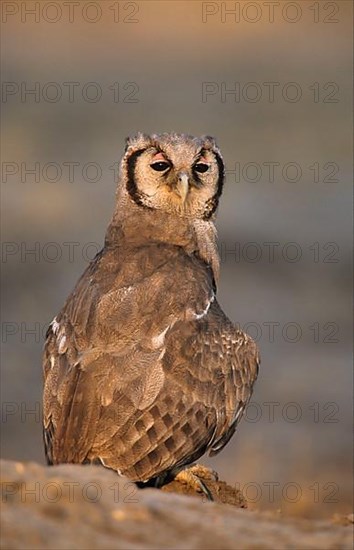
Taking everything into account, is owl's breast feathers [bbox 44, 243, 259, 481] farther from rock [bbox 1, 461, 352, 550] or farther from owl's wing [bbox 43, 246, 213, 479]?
rock [bbox 1, 461, 352, 550]

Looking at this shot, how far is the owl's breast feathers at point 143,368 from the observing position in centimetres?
994

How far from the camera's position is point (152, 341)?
33.9 feet

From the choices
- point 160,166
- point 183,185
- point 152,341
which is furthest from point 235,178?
point 152,341

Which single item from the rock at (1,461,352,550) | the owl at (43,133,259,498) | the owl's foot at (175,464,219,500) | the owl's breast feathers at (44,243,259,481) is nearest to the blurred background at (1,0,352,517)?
the owl's foot at (175,464,219,500)

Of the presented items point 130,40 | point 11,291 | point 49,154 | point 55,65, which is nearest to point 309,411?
point 11,291

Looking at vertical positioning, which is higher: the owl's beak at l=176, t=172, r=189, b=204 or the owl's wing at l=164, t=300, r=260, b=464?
the owl's beak at l=176, t=172, r=189, b=204

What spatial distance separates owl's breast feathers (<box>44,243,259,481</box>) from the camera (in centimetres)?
994

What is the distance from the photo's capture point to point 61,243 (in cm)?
2192

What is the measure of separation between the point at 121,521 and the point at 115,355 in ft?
8.74

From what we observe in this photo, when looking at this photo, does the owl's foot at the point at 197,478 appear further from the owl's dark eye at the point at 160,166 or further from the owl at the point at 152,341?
the owl's dark eye at the point at 160,166

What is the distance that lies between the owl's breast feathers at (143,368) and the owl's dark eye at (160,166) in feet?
1.83

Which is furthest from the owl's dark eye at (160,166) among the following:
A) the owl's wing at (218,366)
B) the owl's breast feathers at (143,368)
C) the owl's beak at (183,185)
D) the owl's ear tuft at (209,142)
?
the owl's wing at (218,366)

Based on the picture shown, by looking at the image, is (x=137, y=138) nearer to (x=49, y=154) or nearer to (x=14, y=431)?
(x=14, y=431)

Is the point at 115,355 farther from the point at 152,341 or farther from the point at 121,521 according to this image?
the point at 121,521
